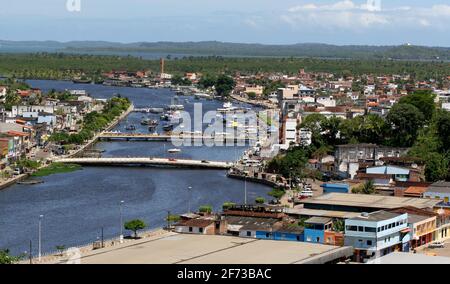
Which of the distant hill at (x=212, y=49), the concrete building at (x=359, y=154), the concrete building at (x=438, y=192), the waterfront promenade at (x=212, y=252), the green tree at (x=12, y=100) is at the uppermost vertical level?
the waterfront promenade at (x=212, y=252)

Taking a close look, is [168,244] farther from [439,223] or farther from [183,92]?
[183,92]

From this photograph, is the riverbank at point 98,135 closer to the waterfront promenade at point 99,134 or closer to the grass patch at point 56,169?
the waterfront promenade at point 99,134

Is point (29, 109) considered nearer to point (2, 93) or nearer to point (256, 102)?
point (2, 93)

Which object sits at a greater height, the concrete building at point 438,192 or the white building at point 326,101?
the concrete building at point 438,192

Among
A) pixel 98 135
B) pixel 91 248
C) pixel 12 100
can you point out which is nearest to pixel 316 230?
pixel 91 248

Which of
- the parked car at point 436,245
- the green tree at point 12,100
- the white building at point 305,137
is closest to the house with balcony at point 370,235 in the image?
the parked car at point 436,245

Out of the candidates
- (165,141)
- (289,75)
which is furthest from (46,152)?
(289,75)

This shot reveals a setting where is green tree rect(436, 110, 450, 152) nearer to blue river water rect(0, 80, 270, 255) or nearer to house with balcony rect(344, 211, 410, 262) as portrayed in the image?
blue river water rect(0, 80, 270, 255)

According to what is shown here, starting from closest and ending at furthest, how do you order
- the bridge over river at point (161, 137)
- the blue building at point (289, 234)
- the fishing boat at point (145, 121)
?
1. the blue building at point (289, 234)
2. the bridge over river at point (161, 137)
3. the fishing boat at point (145, 121)
